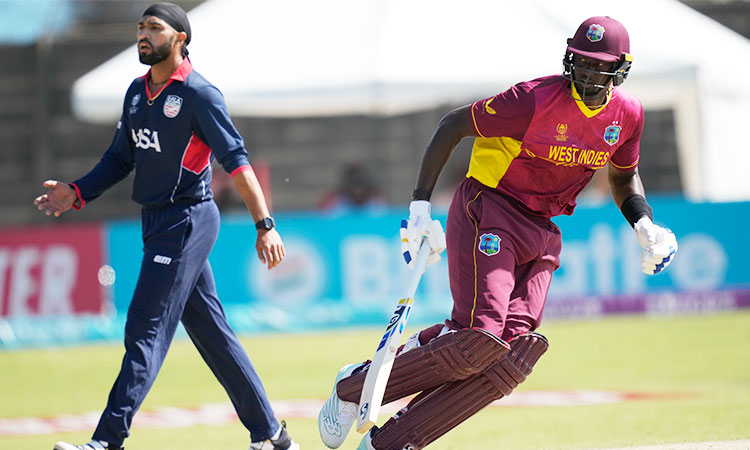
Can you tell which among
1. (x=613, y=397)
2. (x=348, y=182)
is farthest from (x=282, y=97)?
(x=613, y=397)

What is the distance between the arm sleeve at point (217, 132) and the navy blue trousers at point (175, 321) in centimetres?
39

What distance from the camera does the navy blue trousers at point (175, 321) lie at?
5.15 m

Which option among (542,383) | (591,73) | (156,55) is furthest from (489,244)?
(542,383)

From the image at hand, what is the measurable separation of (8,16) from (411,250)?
14.0 m

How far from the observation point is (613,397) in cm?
829

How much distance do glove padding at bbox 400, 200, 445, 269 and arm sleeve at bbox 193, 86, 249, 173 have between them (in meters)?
0.83

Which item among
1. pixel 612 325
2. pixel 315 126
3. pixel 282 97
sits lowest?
pixel 612 325

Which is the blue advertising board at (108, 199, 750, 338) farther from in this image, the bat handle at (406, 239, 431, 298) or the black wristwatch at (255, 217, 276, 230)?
the bat handle at (406, 239, 431, 298)

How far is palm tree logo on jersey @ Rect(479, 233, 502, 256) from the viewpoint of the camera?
4984 mm

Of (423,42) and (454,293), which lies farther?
(423,42)

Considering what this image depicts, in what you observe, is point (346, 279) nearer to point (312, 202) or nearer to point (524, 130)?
point (312, 202)

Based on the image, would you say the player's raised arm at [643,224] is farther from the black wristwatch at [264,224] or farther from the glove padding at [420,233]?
the black wristwatch at [264,224]

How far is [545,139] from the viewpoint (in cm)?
500

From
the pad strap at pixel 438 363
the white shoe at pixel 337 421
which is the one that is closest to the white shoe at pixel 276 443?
the white shoe at pixel 337 421
